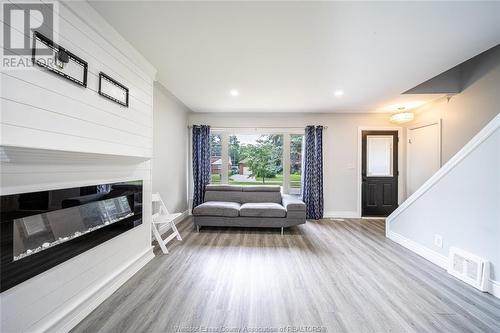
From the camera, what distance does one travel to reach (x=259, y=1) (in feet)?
5.12

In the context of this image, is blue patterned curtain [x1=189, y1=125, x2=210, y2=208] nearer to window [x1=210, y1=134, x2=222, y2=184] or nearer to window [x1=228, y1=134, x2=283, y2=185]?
window [x1=210, y1=134, x2=222, y2=184]

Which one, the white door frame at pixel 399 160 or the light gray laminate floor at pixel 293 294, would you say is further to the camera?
the white door frame at pixel 399 160

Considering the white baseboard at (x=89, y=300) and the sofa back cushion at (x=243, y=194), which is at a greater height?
the sofa back cushion at (x=243, y=194)

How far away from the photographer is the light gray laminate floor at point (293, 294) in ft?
5.24

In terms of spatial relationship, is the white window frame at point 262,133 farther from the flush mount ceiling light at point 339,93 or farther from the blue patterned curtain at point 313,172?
the flush mount ceiling light at point 339,93

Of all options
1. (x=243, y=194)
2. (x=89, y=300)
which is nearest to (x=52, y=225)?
(x=89, y=300)

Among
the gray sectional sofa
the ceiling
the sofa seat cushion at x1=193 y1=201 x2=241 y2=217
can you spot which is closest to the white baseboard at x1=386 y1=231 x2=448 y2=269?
the gray sectional sofa

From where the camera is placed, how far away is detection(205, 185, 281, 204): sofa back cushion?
4.34 metres

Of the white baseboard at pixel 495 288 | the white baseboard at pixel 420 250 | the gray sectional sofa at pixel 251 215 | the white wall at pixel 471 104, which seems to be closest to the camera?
the white baseboard at pixel 495 288

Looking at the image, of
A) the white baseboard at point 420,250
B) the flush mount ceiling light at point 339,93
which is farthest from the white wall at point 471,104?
the flush mount ceiling light at point 339,93

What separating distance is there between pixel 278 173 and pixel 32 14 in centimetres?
445

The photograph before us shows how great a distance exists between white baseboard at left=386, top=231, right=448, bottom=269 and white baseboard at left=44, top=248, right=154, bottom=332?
369 centimetres

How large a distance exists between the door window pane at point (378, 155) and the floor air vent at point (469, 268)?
8.80 feet

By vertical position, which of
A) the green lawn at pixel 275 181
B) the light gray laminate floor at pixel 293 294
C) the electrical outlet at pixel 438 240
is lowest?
the light gray laminate floor at pixel 293 294
